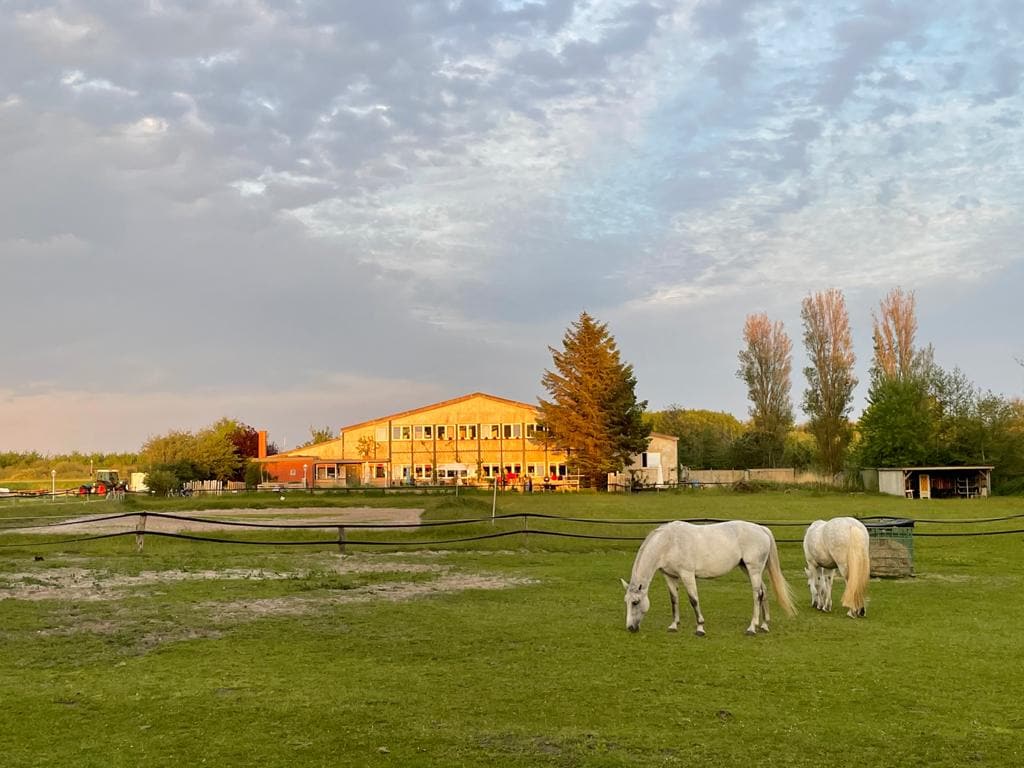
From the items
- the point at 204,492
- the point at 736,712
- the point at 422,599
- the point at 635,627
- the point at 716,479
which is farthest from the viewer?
the point at 716,479

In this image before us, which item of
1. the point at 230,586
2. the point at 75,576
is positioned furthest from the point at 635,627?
the point at 75,576

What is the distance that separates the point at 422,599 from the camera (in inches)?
485

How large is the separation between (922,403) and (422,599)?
51.9 m

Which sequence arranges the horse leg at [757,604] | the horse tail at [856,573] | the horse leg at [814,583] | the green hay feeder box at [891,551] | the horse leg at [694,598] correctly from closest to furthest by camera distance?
the horse leg at [694,598] → the horse leg at [757,604] → the horse tail at [856,573] → the horse leg at [814,583] → the green hay feeder box at [891,551]

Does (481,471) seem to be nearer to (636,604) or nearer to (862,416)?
(862,416)

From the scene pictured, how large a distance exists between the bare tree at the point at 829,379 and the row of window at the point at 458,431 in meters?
22.0

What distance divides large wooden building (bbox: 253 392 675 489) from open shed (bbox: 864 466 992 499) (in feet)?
59.7

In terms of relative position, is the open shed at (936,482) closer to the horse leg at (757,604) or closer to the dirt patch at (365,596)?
the dirt patch at (365,596)

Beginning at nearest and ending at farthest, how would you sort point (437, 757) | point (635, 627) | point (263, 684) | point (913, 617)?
point (437, 757) → point (263, 684) → point (635, 627) → point (913, 617)

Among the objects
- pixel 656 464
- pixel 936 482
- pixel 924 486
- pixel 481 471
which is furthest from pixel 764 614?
pixel 656 464

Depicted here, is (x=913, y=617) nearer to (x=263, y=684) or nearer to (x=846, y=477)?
(x=263, y=684)

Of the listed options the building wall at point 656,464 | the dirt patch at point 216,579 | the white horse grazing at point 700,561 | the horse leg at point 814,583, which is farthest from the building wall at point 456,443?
the white horse grazing at point 700,561

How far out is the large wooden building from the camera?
66.5 meters

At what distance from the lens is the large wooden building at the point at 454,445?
218ft
